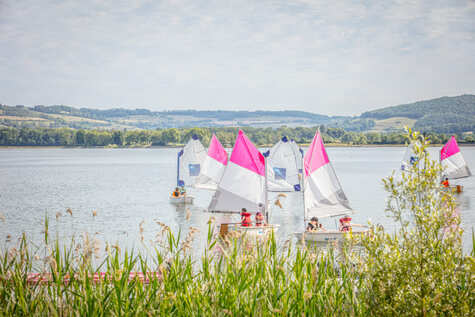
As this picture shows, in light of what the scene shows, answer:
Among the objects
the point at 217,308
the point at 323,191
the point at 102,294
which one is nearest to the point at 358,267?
the point at 217,308

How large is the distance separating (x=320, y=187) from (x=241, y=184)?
2753 millimetres

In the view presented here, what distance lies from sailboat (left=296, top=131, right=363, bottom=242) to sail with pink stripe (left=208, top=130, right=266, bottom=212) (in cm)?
162

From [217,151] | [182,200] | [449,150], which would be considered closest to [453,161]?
[449,150]

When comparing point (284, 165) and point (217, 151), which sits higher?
point (217, 151)

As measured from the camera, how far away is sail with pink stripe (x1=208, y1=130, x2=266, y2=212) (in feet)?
55.5

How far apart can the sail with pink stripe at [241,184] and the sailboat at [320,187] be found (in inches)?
63.9

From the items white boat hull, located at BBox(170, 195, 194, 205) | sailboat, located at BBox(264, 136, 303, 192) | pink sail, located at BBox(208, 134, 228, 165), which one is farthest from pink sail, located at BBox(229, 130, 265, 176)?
white boat hull, located at BBox(170, 195, 194, 205)

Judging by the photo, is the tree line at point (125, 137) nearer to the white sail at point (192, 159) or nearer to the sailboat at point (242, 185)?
the white sail at point (192, 159)

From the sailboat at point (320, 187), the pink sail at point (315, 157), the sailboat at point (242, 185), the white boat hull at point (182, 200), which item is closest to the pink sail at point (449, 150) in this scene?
the white boat hull at point (182, 200)

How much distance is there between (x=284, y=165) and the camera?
29609 millimetres

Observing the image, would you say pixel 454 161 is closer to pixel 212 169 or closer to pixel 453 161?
pixel 453 161

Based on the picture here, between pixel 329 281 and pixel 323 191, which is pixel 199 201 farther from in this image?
pixel 329 281

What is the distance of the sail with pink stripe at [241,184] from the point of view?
16.9 meters

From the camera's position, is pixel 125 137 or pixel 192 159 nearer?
pixel 192 159
